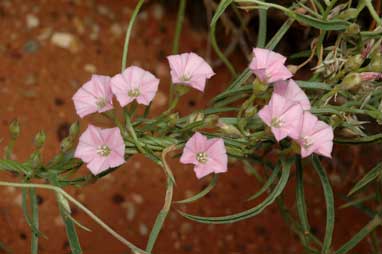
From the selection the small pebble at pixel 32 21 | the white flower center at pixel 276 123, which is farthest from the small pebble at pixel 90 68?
the white flower center at pixel 276 123

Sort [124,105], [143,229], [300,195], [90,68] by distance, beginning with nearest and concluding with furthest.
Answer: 1. [124,105]
2. [300,195]
3. [143,229]
4. [90,68]

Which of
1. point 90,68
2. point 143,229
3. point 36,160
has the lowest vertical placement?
point 143,229

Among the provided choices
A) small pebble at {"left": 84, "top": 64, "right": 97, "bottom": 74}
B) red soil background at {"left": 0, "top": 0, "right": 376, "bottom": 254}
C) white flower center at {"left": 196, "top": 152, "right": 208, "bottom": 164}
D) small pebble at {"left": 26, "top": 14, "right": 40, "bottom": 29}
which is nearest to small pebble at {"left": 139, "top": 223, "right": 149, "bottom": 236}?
red soil background at {"left": 0, "top": 0, "right": 376, "bottom": 254}

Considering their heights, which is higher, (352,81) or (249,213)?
(352,81)

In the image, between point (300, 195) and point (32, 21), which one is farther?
point (32, 21)

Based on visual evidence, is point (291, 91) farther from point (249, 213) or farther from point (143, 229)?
point (143, 229)

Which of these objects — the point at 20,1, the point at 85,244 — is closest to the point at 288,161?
the point at 85,244

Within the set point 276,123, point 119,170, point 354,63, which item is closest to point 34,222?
point 276,123
